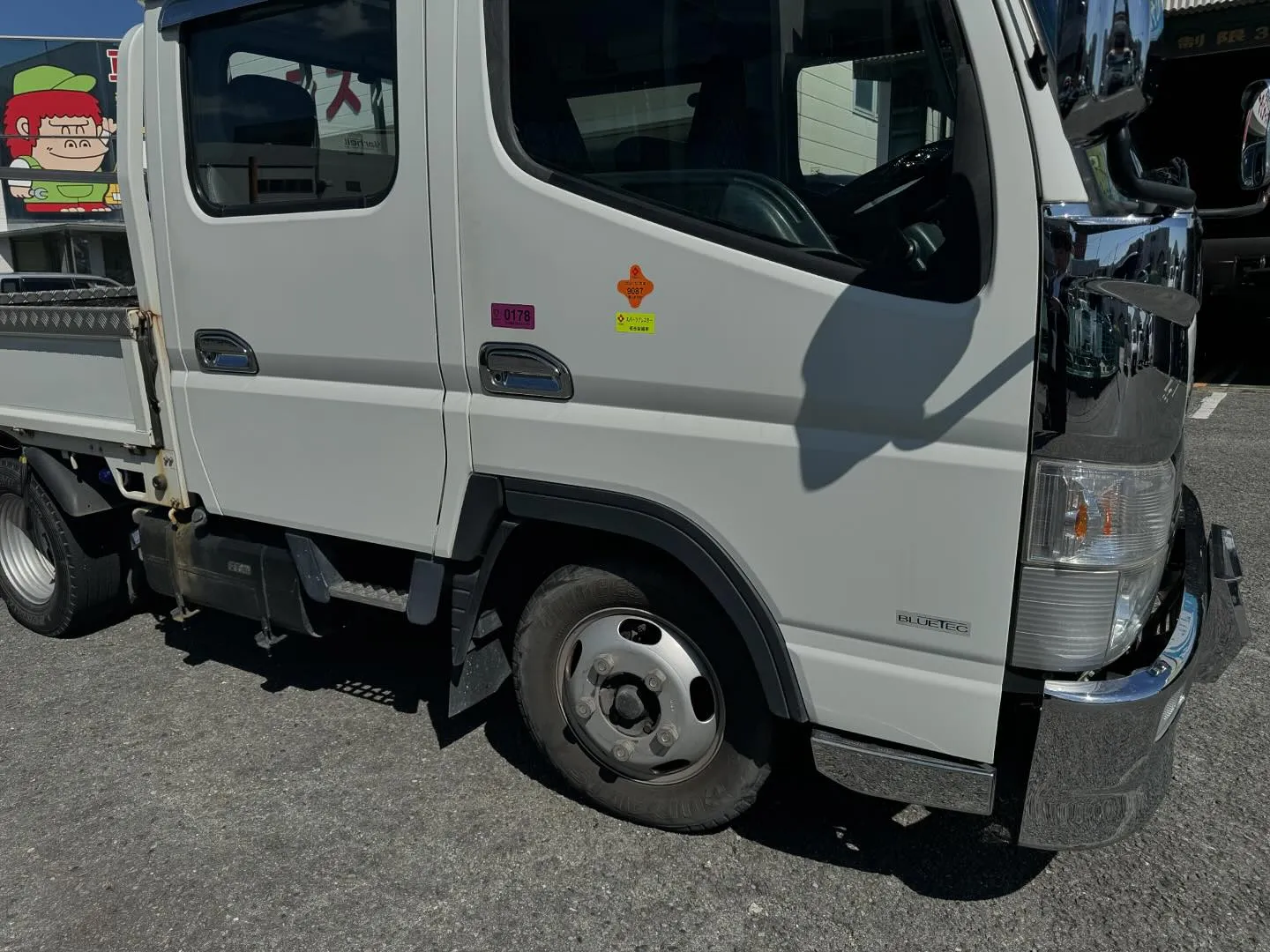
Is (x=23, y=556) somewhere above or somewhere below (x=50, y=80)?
below

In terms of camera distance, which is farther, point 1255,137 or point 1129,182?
point 1255,137

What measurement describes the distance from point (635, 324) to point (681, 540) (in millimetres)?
557

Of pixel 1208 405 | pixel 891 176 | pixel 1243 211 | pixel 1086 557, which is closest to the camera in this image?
pixel 1086 557

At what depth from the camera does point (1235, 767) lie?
325 cm

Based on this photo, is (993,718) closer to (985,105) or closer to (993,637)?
(993,637)

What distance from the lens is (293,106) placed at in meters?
3.24

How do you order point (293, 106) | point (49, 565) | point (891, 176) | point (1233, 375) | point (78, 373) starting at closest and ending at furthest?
point (891, 176)
point (293, 106)
point (78, 373)
point (49, 565)
point (1233, 375)

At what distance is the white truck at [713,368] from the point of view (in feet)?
6.96

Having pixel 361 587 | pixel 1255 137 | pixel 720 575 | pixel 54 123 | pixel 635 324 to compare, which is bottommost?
pixel 361 587

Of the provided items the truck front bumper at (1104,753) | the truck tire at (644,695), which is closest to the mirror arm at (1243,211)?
the truck front bumper at (1104,753)

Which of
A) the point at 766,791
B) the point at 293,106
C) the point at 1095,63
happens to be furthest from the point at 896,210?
the point at 293,106

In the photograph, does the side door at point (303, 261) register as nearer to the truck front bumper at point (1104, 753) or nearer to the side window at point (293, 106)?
the side window at point (293, 106)

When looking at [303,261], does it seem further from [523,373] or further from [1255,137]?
[1255,137]

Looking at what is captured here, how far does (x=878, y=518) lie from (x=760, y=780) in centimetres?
89
